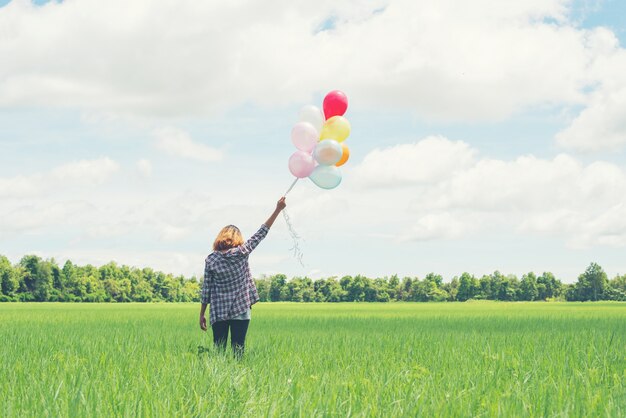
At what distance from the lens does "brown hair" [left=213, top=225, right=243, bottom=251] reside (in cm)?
758

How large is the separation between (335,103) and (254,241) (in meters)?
2.79

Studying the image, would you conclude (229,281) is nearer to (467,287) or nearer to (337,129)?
(337,129)

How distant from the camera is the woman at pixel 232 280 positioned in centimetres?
752

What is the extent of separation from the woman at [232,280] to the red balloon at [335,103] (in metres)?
2.27

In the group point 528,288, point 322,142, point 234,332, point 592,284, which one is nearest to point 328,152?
point 322,142

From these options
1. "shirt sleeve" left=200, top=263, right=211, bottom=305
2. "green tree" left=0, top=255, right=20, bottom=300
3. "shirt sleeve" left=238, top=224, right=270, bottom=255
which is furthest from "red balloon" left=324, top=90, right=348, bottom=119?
"green tree" left=0, top=255, right=20, bottom=300

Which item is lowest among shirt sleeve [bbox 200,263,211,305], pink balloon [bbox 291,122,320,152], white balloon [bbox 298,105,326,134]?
shirt sleeve [bbox 200,263,211,305]

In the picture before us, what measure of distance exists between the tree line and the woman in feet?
358

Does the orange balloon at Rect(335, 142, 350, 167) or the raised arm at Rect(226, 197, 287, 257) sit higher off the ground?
the orange balloon at Rect(335, 142, 350, 167)

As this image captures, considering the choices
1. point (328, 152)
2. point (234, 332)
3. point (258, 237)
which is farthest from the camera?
point (328, 152)

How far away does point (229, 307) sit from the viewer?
25.2 feet

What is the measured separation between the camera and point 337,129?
8750 mm

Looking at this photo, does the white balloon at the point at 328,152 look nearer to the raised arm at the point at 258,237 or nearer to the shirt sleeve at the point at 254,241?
the raised arm at the point at 258,237

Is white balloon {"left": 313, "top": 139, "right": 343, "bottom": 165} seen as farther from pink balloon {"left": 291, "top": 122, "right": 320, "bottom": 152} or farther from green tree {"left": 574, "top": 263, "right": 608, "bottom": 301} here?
green tree {"left": 574, "top": 263, "right": 608, "bottom": 301}
